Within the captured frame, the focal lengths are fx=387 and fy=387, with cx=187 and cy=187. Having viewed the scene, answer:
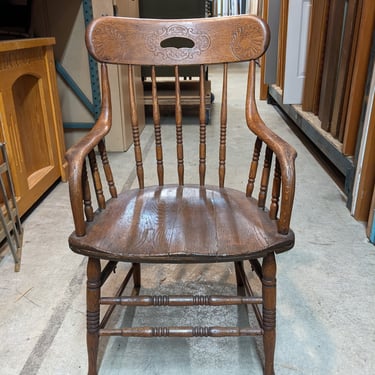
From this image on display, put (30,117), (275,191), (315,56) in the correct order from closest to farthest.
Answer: (275,191)
(30,117)
(315,56)

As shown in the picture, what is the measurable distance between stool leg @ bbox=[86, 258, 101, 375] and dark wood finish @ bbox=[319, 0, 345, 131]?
1881mm

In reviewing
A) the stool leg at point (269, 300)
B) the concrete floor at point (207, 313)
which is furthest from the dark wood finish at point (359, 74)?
the stool leg at point (269, 300)

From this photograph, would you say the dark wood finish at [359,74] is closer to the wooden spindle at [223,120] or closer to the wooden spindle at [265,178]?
the wooden spindle at [223,120]

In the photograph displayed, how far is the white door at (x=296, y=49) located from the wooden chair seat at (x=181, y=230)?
2166mm

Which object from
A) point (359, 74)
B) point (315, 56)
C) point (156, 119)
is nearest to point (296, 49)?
point (315, 56)

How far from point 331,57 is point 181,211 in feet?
5.83

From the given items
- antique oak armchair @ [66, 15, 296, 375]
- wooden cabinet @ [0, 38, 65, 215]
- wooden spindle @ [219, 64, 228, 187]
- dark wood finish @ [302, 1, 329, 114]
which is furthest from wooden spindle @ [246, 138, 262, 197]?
dark wood finish @ [302, 1, 329, 114]

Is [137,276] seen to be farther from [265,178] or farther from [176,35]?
[176,35]

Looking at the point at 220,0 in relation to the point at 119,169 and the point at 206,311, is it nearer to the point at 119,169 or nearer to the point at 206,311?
the point at 119,169

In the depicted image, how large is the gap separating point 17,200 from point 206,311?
100 cm

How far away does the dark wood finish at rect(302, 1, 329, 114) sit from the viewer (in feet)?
8.36

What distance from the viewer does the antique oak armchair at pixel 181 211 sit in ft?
2.82

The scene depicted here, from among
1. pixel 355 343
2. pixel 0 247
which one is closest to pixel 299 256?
pixel 355 343

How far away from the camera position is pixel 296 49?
3.00m
